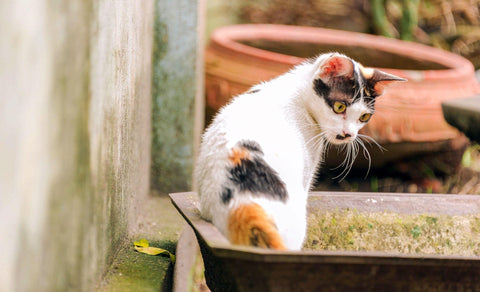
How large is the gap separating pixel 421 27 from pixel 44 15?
17.0 feet

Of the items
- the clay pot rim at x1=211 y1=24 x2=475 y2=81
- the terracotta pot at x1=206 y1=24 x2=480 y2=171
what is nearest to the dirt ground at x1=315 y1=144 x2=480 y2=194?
the terracotta pot at x1=206 y1=24 x2=480 y2=171

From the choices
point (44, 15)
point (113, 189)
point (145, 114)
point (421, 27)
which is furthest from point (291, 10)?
point (44, 15)

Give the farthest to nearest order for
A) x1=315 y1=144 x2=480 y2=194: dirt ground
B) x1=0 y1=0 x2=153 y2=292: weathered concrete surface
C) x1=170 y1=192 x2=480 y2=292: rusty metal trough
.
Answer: x1=315 y1=144 x2=480 y2=194: dirt ground → x1=170 y1=192 x2=480 y2=292: rusty metal trough → x1=0 y1=0 x2=153 y2=292: weathered concrete surface

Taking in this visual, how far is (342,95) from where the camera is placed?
179 centimetres

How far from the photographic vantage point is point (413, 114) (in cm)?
349

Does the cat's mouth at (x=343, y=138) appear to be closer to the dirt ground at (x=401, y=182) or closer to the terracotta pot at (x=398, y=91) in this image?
the terracotta pot at (x=398, y=91)

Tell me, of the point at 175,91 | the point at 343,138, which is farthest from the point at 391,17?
the point at 343,138

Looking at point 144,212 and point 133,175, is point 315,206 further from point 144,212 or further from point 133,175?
point 144,212

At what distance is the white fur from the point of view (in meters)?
1.57

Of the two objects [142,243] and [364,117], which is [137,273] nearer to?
[142,243]

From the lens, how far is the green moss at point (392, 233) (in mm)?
2025

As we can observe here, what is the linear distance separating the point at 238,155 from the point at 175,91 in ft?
4.46

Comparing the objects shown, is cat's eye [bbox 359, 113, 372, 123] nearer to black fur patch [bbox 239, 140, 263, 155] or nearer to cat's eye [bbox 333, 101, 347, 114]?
cat's eye [bbox 333, 101, 347, 114]

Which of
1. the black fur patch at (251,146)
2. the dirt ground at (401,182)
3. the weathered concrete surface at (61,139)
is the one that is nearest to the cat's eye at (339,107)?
the black fur patch at (251,146)
